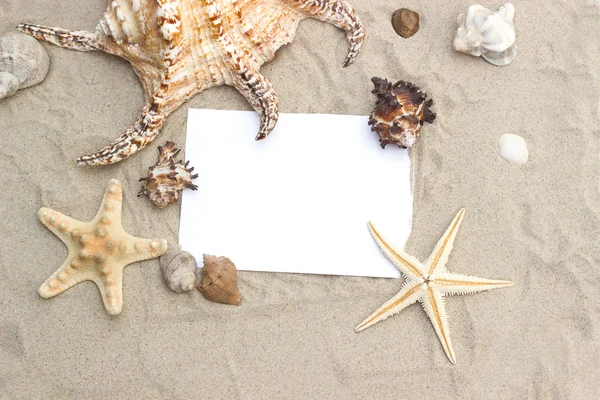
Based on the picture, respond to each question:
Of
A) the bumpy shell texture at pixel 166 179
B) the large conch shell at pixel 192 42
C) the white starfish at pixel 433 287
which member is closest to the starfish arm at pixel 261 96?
the large conch shell at pixel 192 42

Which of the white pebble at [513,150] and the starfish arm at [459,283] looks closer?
the starfish arm at [459,283]

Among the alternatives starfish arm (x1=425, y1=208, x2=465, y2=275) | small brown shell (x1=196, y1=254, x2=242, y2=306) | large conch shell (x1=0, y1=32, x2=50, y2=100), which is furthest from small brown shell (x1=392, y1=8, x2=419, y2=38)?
large conch shell (x1=0, y1=32, x2=50, y2=100)

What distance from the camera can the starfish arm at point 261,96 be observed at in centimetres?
151

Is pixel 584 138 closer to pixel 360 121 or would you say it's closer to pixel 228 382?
pixel 360 121

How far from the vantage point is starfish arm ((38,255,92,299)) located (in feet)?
4.77

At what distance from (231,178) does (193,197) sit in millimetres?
126

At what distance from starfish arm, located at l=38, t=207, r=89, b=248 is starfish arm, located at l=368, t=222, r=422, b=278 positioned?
2.76 ft

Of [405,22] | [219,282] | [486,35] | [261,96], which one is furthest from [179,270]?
[486,35]

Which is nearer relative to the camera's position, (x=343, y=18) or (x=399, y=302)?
(x=399, y=302)

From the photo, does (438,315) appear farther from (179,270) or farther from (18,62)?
(18,62)

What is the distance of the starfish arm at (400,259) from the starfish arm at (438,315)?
0.21 ft

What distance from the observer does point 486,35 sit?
5.20ft

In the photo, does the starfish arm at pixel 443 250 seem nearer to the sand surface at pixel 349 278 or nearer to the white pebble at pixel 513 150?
the sand surface at pixel 349 278

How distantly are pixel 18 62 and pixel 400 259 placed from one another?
4.04 feet
